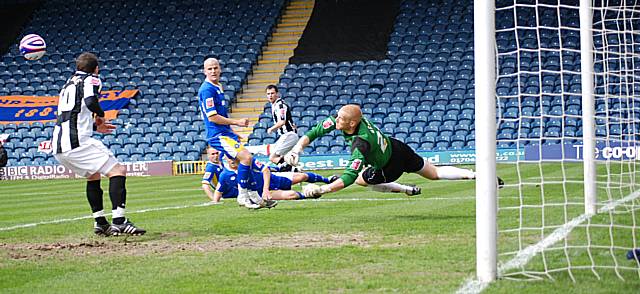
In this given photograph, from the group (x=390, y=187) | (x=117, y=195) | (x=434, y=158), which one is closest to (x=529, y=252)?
(x=117, y=195)

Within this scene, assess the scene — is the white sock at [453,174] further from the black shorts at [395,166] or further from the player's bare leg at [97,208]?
the player's bare leg at [97,208]

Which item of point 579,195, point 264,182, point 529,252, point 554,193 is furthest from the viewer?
point 554,193

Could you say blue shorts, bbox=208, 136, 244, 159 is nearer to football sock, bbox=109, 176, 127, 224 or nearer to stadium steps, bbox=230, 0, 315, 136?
football sock, bbox=109, 176, 127, 224

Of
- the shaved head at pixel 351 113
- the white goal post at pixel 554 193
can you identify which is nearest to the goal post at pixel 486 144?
the white goal post at pixel 554 193

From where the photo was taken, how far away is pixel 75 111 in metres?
8.98

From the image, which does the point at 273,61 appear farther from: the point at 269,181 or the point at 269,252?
the point at 269,252

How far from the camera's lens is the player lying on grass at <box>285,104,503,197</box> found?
31.7 feet

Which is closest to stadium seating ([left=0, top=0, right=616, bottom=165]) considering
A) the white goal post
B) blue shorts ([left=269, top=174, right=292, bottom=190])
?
blue shorts ([left=269, top=174, right=292, bottom=190])

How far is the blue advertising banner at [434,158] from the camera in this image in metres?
26.0

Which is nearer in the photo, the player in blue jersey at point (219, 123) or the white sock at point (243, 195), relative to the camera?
the player in blue jersey at point (219, 123)

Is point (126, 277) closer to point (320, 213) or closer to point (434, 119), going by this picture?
point (320, 213)

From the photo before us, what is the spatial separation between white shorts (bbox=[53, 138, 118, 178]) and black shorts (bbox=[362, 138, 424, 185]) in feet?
9.84

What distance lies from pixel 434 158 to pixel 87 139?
19.2 m

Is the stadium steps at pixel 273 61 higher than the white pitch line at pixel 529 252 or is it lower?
higher
